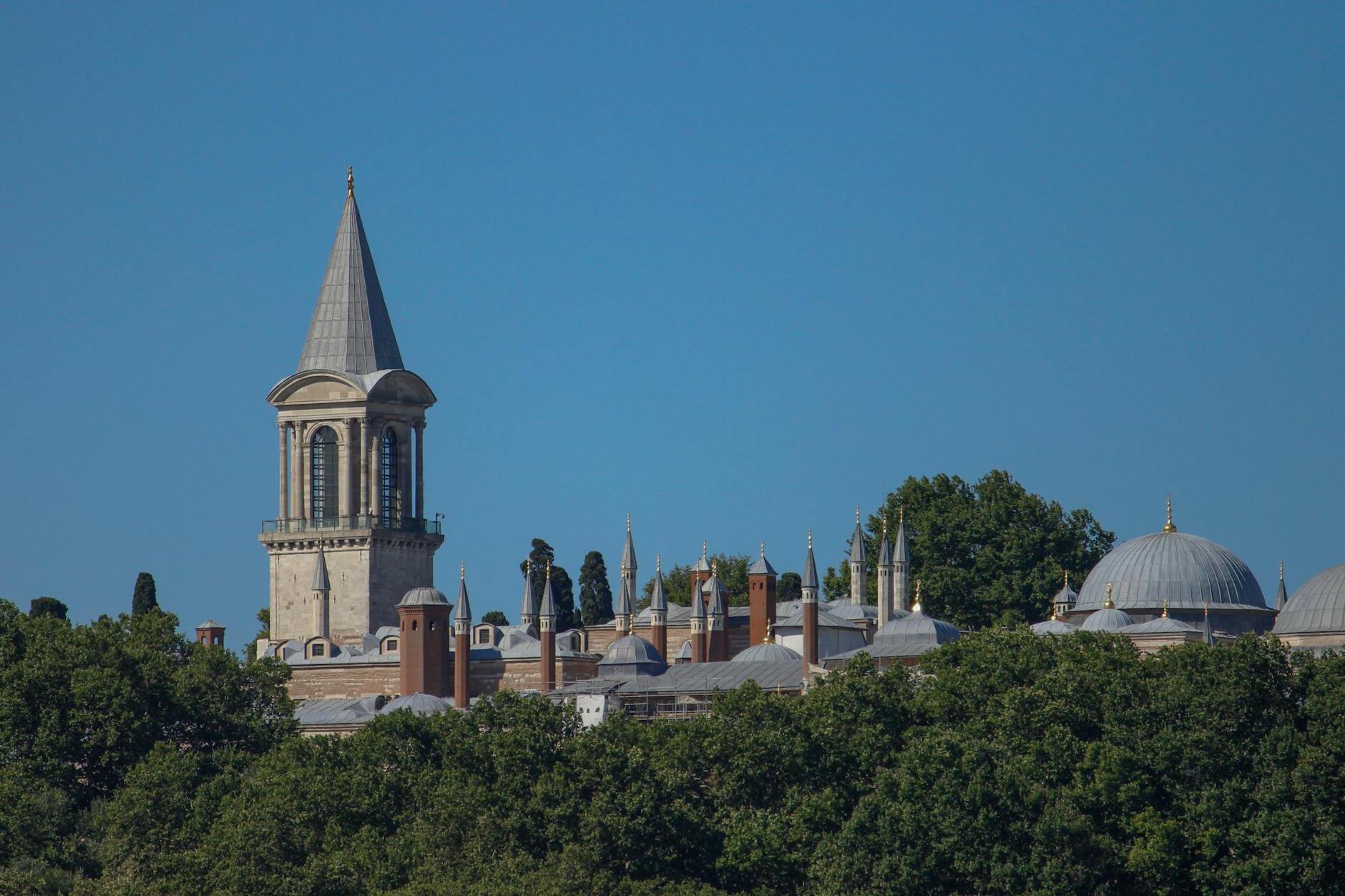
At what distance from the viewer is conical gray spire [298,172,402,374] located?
86.2 metres

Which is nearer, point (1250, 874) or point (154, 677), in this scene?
point (1250, 874)

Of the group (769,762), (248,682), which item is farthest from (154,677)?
(769,762)

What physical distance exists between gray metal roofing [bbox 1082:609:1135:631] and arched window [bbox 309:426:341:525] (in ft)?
79.7

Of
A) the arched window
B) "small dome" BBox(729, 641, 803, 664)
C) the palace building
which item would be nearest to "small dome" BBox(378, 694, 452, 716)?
the palace building

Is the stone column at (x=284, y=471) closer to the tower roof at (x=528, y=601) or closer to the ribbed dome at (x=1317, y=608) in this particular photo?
the tower roof at (x=528, y=601)

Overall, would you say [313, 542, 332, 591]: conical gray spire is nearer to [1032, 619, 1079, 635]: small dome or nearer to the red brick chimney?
the red brick chimney

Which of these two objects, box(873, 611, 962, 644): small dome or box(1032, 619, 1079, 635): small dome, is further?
box(873, 611, 962, 644): small dome

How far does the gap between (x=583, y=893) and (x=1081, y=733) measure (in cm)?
980

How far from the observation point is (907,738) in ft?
188

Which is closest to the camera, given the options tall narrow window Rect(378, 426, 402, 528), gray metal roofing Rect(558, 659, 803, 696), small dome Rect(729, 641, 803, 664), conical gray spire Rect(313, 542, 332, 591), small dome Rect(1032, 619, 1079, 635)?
small dome Rect(1032, 619, 1079, 635)

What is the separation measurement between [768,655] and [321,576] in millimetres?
15763

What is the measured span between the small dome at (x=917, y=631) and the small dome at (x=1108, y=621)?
3182mm

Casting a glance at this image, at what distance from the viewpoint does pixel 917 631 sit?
72.6 meters

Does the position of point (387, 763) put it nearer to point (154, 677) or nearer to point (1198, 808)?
point (154, 677)
